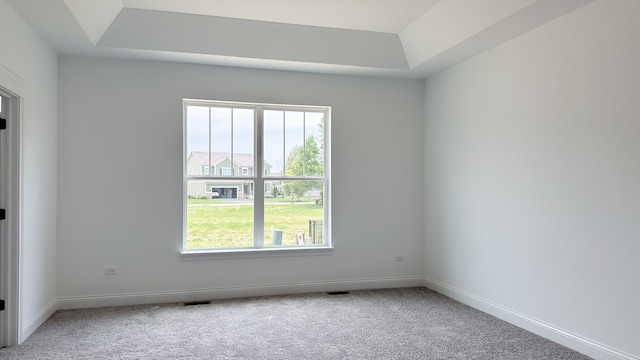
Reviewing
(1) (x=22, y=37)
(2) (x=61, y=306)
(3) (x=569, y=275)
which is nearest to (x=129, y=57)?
(1) (x=22, y=37)

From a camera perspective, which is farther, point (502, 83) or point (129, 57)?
point (129, 57)

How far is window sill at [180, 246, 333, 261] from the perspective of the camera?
14.7 ft

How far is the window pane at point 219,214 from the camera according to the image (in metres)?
4.63

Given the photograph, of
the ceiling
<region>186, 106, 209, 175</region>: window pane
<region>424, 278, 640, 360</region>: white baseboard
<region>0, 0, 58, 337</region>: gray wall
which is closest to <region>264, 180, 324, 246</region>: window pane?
<region>186, 106, 209, 175</region>: window pane

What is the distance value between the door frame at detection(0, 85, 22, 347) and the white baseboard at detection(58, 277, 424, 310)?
0.95 metres

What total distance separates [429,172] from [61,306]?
4293 millimetres

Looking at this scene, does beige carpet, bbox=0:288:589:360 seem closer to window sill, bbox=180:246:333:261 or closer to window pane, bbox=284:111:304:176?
window sill, bbox=180:246:333:261

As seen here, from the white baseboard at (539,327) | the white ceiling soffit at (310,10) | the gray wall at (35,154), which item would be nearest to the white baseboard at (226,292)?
the gray wall at (35,154)

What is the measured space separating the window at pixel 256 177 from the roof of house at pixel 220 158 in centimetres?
1

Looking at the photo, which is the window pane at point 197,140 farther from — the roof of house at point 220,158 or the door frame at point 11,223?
the door frame at point 11,223

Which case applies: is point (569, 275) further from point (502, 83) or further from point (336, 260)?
point (336, 260)

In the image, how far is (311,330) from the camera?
358 centimetres

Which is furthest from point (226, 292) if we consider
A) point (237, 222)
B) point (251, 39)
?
point (251, 39)

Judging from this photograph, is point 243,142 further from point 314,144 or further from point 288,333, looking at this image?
point 288,333
